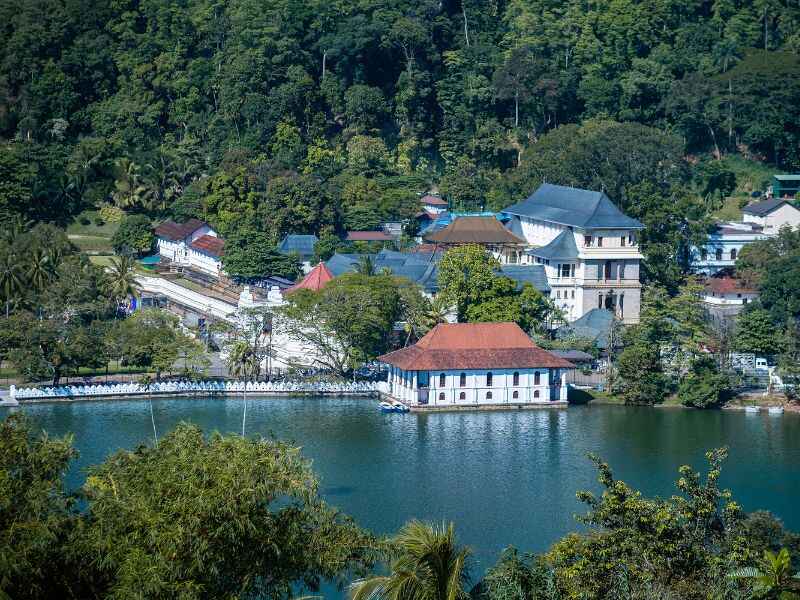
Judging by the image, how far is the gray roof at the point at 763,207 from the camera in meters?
64.0

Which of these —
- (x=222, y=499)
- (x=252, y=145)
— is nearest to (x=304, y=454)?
(x=222, y=499)

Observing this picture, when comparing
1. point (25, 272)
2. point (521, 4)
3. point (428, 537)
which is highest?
point (521, 4)

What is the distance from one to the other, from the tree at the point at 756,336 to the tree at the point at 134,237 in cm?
2489

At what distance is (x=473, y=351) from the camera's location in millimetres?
46531

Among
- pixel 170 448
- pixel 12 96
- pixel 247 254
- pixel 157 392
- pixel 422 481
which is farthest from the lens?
pixel 12 96

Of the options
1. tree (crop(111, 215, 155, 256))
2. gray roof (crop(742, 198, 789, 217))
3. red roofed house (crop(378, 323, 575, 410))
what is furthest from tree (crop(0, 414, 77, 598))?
gray roof (crop(742, 198, 789, 217))

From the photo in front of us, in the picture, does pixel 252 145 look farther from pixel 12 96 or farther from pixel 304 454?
pixel 304 454

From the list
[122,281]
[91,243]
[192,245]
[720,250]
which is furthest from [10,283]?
[720,250]

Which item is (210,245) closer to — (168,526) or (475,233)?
(475,233)

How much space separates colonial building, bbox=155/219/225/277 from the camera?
199ft

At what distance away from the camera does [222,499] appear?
22734 millimetres

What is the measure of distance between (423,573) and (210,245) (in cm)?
4202

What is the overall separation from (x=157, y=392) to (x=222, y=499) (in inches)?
966

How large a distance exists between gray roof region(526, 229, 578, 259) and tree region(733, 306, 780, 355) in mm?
7698
